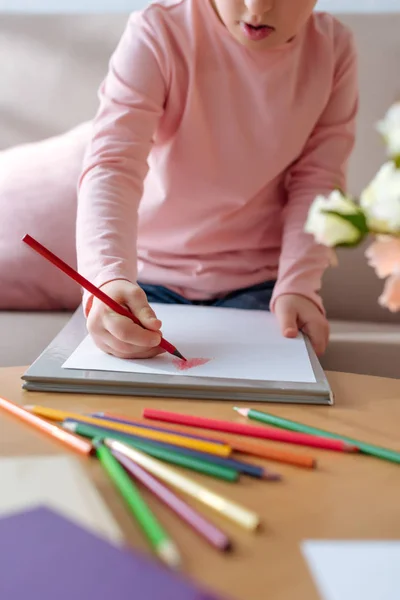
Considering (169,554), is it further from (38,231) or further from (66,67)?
(66,67)

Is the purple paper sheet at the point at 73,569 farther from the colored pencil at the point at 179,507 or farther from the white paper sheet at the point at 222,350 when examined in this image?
the white paper sheet at the point at 222,350

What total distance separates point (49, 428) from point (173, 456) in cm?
9

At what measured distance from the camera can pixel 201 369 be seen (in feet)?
1.82

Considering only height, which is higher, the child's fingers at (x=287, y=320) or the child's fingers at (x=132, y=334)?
the child's fingers at (x=132, y=334)

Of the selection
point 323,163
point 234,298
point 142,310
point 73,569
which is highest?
point 73,569

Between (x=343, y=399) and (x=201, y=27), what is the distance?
53cm

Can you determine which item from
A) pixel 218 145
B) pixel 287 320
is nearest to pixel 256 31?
pixel 218 145

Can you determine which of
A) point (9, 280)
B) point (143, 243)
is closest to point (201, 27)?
point (143, 243)

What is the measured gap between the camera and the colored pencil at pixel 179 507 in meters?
0.32

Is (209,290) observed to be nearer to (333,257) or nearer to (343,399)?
(343,399)

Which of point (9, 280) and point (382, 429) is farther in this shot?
point (9, 280)

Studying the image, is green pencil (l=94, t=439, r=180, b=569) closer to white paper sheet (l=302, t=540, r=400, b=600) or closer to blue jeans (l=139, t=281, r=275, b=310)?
white paper sheet (l=302, t=540, r=400, b=600)

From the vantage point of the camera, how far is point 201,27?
33.4 inches

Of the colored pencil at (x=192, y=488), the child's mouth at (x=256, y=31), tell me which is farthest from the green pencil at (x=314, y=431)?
the child's mouth at (x=256, y=31)
